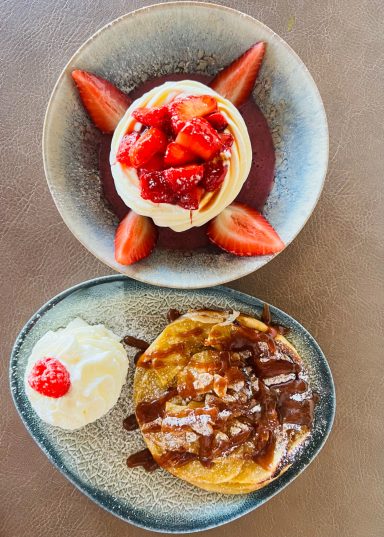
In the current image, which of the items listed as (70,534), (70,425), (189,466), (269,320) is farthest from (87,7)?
(70,534)

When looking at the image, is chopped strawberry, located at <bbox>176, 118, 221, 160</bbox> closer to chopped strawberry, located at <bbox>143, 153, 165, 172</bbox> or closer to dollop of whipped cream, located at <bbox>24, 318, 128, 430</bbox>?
chopped strawberry, located at <bbox>143, 153, 165, 172</bbox>

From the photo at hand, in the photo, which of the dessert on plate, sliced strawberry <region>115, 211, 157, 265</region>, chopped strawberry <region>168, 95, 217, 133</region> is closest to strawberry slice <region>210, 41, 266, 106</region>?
the dessert on plate

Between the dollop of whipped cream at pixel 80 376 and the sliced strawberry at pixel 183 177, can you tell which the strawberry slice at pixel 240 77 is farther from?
the dollop of whipped cream at pixel 80 376

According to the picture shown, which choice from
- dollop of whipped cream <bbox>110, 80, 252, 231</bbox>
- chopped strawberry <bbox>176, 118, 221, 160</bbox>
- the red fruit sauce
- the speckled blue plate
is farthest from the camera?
the speckled blue plate

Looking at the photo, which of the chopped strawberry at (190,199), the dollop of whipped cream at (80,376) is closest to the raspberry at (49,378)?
the dollop of whipped cream at (80,376)

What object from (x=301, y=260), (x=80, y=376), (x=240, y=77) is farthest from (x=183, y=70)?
(x=80, y=376)
